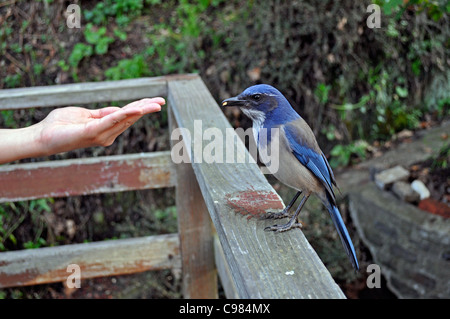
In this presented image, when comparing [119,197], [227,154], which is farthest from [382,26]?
[227,154]

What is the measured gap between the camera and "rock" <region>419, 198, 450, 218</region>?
13.5ft

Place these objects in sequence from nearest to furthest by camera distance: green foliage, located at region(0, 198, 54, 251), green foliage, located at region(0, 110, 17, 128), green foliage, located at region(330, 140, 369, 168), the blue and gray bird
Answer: the blue and gray bird
green foliage, located at region(0, 198, 54, 251)
green foliage, located at region(0, 110, 17, 128)
green foliage, located at region(330, 140, 369, 168)

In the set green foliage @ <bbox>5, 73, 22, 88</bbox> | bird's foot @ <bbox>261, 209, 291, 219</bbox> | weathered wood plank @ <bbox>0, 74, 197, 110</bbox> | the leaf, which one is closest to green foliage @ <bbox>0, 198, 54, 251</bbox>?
green foliage @ <bbox>5, 73, 22, 88</bbox>

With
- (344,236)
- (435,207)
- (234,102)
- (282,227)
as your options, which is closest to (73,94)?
(234,102)

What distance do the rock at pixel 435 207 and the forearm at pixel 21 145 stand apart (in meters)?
3.18

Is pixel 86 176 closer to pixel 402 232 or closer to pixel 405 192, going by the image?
pixel 402 232

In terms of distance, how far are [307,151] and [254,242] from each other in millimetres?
799

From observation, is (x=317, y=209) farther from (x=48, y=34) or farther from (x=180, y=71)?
(x=48, y=34)

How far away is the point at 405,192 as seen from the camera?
14.5ft

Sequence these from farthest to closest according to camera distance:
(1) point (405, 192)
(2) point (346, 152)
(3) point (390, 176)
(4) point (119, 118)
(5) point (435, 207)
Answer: (2) point (346, 152)
(3) point (390, 176)
(1) point (405, 192)
(5) point (435, 207)
(4) point (119, 118)

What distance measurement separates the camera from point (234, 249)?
1.38 meters

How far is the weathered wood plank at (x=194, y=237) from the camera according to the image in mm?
3039

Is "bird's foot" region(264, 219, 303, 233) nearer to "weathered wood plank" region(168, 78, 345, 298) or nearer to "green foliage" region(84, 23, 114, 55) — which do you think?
"weathered wood plank" region(168, 78, 345, 298)

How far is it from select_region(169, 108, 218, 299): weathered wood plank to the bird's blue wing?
3.23 feet
